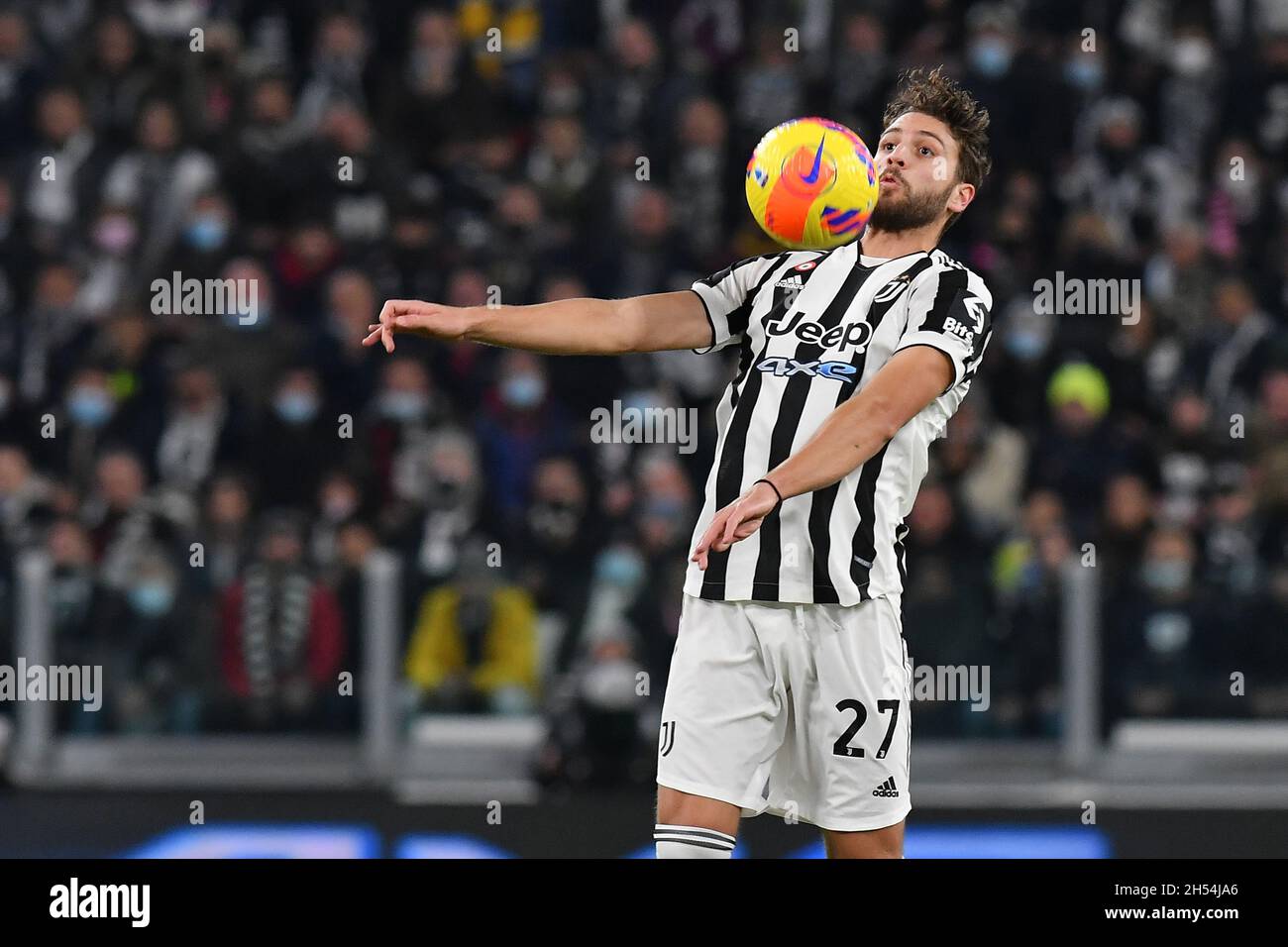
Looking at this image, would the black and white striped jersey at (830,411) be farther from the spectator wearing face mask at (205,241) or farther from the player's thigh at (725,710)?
the spectator wearing face mask at (205,241)

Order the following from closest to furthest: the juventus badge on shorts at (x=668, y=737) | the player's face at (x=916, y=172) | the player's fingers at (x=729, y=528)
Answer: the player's fingers at (x=729, y=528)
the juventus badge on shorts at (x=668, y=737)
the player's face at (x=916, y=172)

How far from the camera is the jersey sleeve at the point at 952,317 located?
4.23 meters

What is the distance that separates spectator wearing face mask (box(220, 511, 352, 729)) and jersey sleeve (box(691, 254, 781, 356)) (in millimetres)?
3653

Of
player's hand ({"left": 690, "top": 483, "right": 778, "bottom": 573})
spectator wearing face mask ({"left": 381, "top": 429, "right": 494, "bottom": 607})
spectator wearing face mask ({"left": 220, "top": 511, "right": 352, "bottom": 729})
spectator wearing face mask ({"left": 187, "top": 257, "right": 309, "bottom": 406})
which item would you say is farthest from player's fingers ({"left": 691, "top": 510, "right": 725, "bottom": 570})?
spectator wearing face mask ({"left": 187, "top": 257, "right": 309, "bottom": 406})

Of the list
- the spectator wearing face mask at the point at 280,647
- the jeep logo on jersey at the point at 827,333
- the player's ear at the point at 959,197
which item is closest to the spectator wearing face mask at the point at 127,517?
the spectator wearing face mask at the point at 280,647

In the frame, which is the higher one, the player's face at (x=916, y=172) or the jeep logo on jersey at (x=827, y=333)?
the player's face at (x=916, y=172)

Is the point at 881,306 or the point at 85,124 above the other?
the point at 85,124

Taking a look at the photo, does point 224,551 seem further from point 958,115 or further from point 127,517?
point 958,115

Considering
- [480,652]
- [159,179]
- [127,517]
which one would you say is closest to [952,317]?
[480,652]

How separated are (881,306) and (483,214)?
614 centimetres

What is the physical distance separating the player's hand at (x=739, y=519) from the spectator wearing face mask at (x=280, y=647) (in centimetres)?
402
